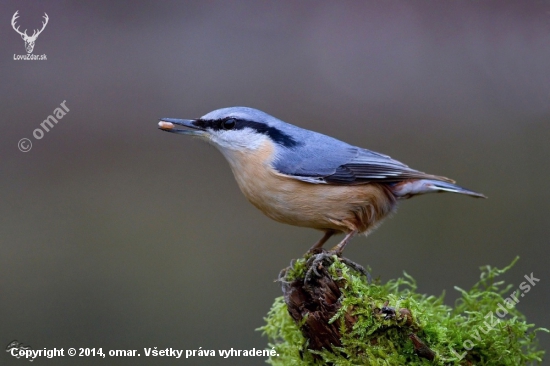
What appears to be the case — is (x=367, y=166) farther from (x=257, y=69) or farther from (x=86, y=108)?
(x=86, y=108)

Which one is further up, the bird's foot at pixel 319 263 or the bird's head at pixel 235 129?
the bird's head at pixel 235 129

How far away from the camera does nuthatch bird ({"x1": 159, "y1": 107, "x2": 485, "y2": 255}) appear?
8.25 feet

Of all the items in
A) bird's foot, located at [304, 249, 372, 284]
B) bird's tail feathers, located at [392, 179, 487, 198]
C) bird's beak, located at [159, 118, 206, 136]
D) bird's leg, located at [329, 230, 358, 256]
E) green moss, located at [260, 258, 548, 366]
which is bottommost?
green moss, located at [260, 258, 548, 366]

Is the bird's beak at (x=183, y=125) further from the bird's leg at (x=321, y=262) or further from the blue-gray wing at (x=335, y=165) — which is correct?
the bird's leg at (x=321, y=262)

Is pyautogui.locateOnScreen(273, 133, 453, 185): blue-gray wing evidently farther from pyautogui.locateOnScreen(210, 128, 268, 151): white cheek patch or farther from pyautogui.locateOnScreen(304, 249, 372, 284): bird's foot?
pyautogui.locateOnScreen(304, 249, 372, 284): bird's foot

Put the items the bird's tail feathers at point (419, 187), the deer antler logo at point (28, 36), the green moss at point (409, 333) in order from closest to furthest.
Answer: the green moss at point (409, 333), the bird's tail feathers at point (419, 187), the deer antler logo at point (28, 36)

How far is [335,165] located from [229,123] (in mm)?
569

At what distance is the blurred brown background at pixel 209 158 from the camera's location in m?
4.13

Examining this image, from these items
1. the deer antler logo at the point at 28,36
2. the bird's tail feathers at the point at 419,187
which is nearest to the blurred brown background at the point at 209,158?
the deer antler logo at the point at 28,36

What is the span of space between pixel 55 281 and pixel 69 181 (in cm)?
83

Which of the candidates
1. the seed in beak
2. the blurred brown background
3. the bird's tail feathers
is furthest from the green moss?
the blurred brown background

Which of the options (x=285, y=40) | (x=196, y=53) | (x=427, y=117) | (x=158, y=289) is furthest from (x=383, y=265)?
(x=196, y=53)

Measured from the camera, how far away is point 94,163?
439 cm

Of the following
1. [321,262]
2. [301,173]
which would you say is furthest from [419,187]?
[321,262]
